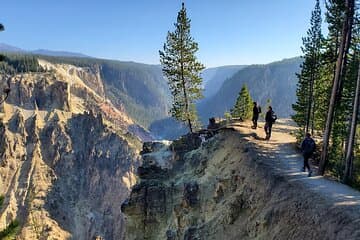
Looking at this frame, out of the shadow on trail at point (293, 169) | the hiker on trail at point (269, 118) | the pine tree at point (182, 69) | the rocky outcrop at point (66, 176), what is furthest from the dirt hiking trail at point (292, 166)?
the rocky outcrop at point (66, 176)

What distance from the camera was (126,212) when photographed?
32.7m

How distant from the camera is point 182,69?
148ft

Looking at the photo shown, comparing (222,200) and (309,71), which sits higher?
(309,71)

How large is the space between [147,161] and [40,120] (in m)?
163

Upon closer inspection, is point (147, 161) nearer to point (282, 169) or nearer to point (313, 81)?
point (282, 169)

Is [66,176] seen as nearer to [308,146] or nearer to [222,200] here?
[222,200]

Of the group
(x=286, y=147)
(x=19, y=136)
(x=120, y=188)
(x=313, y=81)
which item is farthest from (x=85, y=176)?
(x=286, y=147)

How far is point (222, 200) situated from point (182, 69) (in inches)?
902

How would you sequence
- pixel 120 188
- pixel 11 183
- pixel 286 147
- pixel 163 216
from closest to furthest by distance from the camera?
A: pixel 286 147 < pixel 163 216 < pixel 11 183 < pixel 120 188

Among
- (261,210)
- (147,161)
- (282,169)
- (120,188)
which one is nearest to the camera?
(261,210)

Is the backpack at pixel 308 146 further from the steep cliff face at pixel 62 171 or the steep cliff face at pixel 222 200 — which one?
the steep cliff face at pixel 62 171

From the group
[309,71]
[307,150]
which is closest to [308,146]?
[307,150]

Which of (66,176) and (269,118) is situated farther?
(66,176)

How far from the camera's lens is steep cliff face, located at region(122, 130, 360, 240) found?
16297 mm
